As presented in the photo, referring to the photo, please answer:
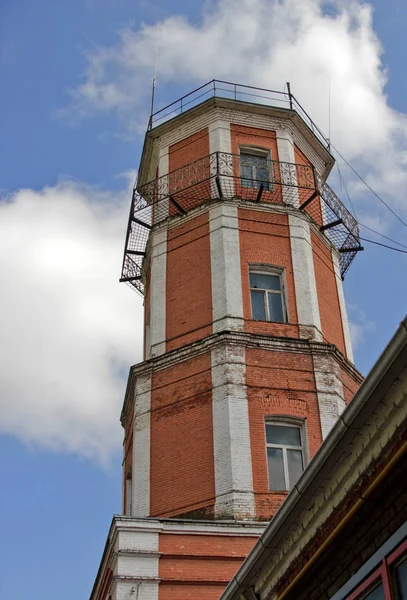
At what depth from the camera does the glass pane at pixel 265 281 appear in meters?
20.6

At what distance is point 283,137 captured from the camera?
23438 millimetres

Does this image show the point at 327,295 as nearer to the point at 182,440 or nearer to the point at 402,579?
the point at 182,440

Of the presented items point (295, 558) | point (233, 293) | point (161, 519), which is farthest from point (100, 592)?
point (295, 558)

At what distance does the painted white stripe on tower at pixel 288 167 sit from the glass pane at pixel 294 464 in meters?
7.07

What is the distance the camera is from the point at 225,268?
20.3 m

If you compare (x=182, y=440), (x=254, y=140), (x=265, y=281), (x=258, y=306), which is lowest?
(x=182, y=440)

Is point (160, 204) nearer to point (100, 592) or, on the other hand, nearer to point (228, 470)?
point (228, 470)

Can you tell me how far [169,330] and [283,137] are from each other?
6.76 m

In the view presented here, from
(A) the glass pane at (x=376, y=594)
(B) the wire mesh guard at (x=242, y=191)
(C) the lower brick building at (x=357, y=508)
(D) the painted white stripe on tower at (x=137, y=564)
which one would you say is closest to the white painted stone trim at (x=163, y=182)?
(B) the wire mesh guard at (x=242, y=191)

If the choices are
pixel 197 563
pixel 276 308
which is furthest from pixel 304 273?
pixel 197 563

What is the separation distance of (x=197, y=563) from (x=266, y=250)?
817 cm

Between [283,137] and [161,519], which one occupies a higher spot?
[283,137]

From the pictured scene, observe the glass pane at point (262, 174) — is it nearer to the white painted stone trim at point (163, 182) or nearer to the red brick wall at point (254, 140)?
the red brick wall at point (254, 140)

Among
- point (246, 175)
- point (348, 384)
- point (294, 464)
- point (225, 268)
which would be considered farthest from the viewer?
point (246, 175)
